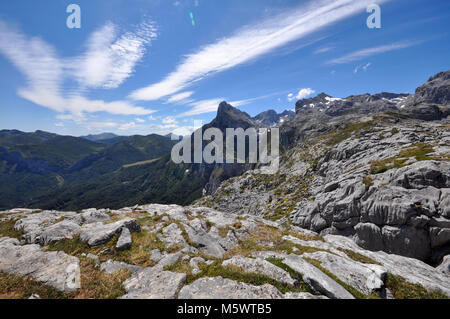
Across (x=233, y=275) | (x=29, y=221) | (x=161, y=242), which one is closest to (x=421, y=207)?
(x=233, y=275)

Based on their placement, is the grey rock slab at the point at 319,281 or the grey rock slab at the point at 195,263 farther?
the grey rock slab at the point at 195,263

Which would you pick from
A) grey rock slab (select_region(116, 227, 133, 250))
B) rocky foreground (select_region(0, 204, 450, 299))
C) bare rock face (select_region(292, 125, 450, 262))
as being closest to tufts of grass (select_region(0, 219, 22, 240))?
rocky foreground (select_region(0, 204, 450, 299))

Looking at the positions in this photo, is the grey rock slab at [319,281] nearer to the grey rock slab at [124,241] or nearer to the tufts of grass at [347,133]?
the grey rock slab at [124,241]

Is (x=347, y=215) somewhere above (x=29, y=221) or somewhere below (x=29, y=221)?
below

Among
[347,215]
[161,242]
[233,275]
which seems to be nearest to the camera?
[233,275]

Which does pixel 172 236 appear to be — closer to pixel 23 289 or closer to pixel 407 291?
pixel 23 289

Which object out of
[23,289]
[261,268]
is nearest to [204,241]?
[261,268]

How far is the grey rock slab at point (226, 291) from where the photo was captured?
9.89 metres

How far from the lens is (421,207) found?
28.9 m

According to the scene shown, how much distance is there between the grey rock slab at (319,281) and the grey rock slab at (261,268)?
3.07 ft

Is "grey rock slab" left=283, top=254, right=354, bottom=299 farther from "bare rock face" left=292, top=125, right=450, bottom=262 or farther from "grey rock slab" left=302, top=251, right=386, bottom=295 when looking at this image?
"bare rock face" left=292, top=125, right=450, bottom=262

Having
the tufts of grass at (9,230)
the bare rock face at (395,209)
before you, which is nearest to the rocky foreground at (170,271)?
the tufts of grass at (9,230)
